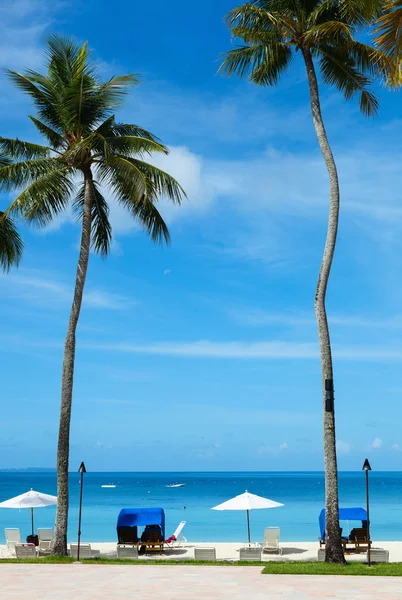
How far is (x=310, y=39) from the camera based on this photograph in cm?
1800

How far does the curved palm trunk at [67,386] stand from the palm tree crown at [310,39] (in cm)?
543

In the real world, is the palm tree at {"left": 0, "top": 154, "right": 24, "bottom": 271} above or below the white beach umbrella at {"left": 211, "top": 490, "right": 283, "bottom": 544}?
above

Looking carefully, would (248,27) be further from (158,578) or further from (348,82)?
(158,578)

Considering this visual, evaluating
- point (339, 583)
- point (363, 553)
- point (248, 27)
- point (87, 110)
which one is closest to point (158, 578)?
point (339, 583)

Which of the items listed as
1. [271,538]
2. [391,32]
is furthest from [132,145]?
[271,538]

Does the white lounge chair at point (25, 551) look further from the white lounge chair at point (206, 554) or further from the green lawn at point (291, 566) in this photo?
the white lounge chair at point (206, 554)

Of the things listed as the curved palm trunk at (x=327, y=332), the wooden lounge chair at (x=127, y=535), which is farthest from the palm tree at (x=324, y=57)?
the wooden lounge chair at (x=127, y=535)

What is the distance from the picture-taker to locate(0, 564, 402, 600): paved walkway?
40.9 ft

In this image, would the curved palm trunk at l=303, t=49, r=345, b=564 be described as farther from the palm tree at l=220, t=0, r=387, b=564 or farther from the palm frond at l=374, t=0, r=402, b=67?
the palm frond at l=374, t=0, r=402, b=67

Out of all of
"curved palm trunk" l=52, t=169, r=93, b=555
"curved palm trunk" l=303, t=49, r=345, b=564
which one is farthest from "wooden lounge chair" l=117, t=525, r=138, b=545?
"curved palm trunk" l=303, t=49, r=345, b=564

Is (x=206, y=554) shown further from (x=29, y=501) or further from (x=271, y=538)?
(x=29, y=501)

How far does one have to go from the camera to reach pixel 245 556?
19.1 metres

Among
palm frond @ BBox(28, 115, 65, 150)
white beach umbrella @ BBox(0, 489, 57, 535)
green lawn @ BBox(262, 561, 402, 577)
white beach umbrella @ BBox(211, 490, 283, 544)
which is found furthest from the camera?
white beach umbrella @ BBox(0, 489, 57, 535)

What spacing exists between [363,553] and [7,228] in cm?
1410
